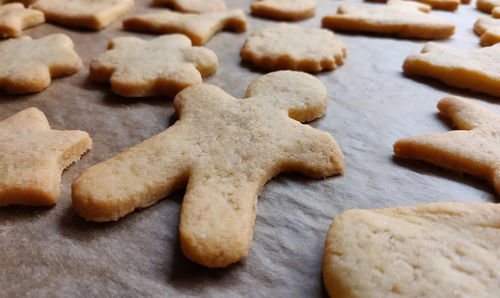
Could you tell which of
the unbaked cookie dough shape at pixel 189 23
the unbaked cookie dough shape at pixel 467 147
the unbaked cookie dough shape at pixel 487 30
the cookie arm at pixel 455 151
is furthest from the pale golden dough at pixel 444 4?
the cookie arm at pixel 455 151

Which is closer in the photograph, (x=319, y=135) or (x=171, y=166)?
(x=171, y=166)

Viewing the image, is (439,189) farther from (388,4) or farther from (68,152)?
(388,4)

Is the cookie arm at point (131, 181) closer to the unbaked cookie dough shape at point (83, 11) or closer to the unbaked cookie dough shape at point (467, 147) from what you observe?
the unbaked cookie dough shape at point (467, 147)

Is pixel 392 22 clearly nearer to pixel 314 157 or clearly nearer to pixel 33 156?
pixel 314 157

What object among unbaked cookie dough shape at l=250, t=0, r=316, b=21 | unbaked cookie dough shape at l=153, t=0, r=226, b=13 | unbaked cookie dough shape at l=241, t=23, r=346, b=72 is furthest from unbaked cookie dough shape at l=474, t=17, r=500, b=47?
unbaked cookie dough shape at l=153, t=0, r=226, b=13

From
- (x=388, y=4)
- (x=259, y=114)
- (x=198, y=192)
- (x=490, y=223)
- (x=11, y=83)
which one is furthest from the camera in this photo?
(x=388, y=4)

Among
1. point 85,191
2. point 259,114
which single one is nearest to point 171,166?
point 85,191
